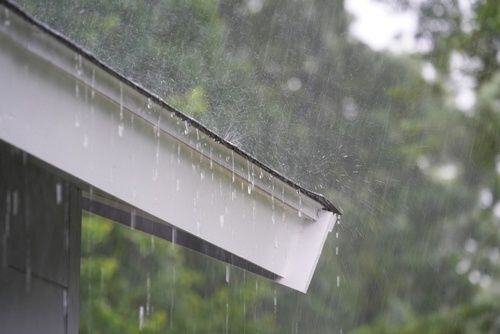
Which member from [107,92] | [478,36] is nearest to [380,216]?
[478,36]

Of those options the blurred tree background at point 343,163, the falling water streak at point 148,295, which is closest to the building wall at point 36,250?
the blurred tree background at point 343,163

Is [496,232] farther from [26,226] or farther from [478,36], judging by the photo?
[26,226]

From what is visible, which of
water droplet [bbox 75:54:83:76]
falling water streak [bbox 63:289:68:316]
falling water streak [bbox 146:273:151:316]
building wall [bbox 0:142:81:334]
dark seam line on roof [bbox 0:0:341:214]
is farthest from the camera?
Result: falling water streak [bbox 146:273:151:316]

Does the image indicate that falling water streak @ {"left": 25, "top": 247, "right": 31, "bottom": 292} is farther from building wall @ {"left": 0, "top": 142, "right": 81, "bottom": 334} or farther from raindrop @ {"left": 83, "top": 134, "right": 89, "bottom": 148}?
raindrop @ {"left": 83, "top": 134, "right": 89, "bottom": 148}

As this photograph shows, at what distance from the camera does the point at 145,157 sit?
209 cm

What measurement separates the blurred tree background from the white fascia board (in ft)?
20.1

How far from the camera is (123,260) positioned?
9930mm

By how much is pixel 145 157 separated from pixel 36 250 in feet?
2.14

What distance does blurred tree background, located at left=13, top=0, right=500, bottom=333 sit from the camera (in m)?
9.74

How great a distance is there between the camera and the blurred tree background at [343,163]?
9.74m

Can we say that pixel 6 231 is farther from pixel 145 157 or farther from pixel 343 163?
pixel 343 163

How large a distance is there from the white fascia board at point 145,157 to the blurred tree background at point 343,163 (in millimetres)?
6130

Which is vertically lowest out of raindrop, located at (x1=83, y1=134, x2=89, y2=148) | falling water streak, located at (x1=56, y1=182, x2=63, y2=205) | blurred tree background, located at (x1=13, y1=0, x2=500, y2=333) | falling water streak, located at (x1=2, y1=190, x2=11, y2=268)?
raindrop, located at (x1=83, y1=134, x2=89, y2=148)

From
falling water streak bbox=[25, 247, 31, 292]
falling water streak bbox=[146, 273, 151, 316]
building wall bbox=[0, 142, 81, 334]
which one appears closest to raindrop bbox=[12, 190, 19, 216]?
building wall bbox=[0, 142, 81, 334]
